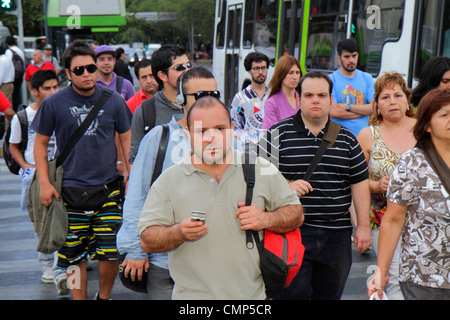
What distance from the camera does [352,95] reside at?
709 centimetres

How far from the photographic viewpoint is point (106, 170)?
5.04 m

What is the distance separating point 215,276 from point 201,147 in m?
0.57

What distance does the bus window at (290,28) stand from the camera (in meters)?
12.5

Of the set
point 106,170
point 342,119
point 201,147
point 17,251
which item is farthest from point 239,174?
point 17,251

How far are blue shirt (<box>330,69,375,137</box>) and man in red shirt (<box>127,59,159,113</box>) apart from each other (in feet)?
6.44

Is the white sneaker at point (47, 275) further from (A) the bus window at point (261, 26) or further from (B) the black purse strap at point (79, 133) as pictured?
(A) the bus window at point (261, 26)

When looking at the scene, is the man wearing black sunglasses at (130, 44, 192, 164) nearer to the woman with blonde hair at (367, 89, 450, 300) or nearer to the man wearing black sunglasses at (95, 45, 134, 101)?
the woman with blonde hair at (367, 89, 450, 300)

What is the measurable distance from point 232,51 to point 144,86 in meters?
11.3

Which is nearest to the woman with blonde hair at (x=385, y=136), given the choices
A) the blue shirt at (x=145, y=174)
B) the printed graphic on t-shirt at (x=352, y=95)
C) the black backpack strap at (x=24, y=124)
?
the blue shirt at (x=145, y=174)

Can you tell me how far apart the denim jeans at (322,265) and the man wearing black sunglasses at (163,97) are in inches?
46.7

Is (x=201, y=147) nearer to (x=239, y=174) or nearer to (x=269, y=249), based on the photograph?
(x=239, y=174)

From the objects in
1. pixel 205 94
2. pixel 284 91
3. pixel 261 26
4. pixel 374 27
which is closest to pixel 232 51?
pixel 261 26

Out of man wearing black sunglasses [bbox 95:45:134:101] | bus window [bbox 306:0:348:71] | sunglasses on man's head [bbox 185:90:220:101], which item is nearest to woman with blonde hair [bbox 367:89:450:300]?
sunglasses on man's head [bbox 185:90:220:101]

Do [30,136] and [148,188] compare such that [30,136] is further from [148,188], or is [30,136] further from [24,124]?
[148,188]
